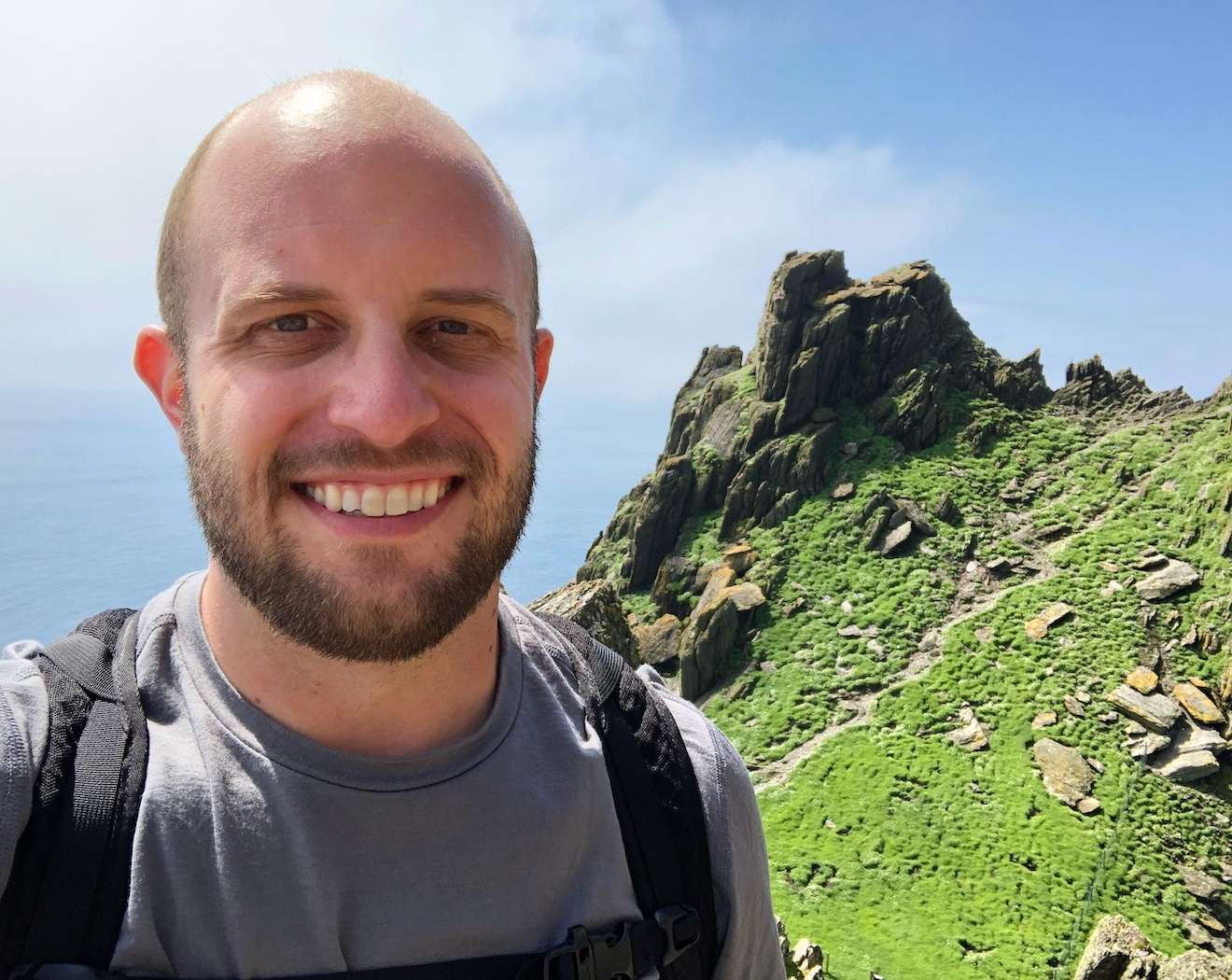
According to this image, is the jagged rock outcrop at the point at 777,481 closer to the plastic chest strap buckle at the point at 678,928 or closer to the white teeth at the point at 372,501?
the plastic chest strap buckle at the point at 678,928

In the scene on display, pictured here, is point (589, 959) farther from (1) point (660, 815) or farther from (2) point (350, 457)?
(2) point (350, 457)

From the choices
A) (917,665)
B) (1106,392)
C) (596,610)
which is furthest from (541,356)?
(1106,392)

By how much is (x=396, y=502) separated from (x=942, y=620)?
43697mm

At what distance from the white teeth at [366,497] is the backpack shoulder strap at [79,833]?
31.5 inches

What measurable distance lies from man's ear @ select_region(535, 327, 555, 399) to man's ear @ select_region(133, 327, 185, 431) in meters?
1.19

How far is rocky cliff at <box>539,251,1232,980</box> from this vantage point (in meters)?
27.2

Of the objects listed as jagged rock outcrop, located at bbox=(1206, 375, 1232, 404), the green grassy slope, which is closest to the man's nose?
the green grassy slope

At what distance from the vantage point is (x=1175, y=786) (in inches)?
1193

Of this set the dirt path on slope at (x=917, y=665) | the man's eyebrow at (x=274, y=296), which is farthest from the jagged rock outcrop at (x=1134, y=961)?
the dirt path on slope at (x=917, y=665)

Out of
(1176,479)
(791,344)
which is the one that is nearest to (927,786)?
(1176,479)

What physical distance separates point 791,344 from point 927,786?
32.1 meters

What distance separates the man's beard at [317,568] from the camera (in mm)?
2273

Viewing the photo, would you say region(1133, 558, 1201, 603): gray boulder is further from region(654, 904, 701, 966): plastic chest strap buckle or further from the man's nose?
the man's nose

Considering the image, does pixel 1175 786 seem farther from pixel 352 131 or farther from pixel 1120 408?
pixel 352 131
